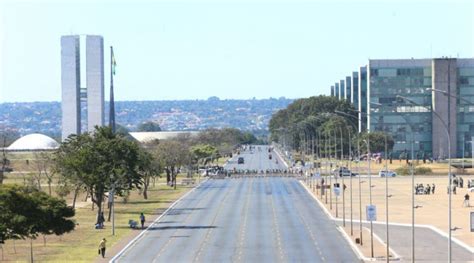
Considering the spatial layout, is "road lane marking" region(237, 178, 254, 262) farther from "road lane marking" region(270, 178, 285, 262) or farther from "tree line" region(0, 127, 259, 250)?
"tree line" region(0, 127, 259, 250)

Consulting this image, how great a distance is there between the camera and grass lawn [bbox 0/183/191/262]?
219 feet

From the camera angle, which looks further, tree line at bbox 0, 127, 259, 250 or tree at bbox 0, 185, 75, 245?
tree line at bbox 0, 127, 259, 250

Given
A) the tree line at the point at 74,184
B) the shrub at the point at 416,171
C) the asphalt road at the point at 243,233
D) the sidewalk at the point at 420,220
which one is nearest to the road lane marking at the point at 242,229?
the asphalt road at the point at 243,233

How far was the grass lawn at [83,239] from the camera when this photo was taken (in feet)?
219

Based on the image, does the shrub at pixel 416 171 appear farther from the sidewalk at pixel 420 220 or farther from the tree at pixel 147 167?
the tree at pixel 147 167

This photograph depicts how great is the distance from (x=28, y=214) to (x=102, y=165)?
98.9 feet

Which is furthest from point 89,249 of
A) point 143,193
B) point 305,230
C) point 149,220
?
point 143,193

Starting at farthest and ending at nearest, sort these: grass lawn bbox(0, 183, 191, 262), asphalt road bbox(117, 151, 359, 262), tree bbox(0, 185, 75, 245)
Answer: grass lawn bbox(0, 183, 191, 262) < asphalt road bbox(117, 151, 359, 262) < tree bbox(0, 185, 75, 245)

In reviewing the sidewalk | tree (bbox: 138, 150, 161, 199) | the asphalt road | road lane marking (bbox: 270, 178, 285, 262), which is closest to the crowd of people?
the sidewalk

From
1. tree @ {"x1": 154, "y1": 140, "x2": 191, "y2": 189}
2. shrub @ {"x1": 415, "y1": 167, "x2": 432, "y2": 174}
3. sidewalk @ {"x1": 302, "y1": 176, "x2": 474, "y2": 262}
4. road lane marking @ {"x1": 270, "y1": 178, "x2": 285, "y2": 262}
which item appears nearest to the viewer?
road lane marking @ {"x1": 270, "y1": 178, "x2": 285, "y2": 262}

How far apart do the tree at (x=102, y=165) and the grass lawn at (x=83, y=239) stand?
2.92 metres

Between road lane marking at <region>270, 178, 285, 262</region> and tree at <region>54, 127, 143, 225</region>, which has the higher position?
tree at <region>54, 127, 143, 225</region>

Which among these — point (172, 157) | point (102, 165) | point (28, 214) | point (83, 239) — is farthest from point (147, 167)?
point (28, 214)

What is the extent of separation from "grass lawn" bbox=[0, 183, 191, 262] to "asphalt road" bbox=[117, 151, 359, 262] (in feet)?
7.06
